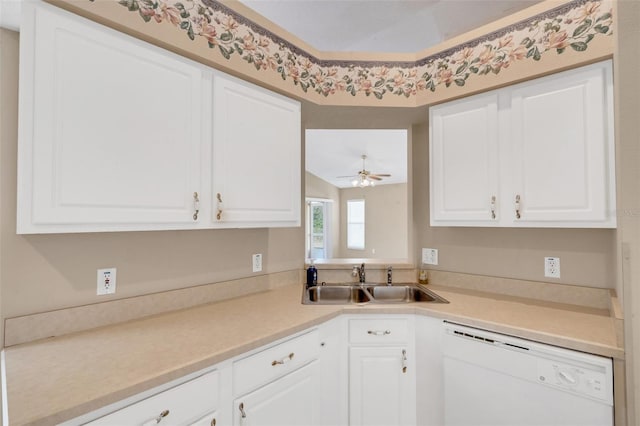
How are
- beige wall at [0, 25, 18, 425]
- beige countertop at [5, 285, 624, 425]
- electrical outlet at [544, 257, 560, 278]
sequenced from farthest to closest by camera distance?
electrical outlet at [544, 257, 560, 278] → beige wall at [0, 25, 18, 425] → beige countertop at [5, 285, 624, 425]

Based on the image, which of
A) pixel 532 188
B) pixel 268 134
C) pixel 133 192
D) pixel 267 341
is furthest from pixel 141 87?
pixel 532 188

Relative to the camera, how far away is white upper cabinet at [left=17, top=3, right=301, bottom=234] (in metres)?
0.99

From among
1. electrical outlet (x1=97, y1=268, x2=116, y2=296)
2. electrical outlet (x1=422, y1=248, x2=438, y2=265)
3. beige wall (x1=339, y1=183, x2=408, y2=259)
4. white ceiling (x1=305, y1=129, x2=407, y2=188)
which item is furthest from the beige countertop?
beige wall (x1=339, y1=183, x2=408, y2=259)

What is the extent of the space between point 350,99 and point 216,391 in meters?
1.72

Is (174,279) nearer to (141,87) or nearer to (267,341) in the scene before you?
(267,341)

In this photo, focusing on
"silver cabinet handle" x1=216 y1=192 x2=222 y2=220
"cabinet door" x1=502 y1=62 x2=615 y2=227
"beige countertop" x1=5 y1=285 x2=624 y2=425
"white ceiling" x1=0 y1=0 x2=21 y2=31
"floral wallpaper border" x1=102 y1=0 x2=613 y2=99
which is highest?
"floral wallpaper border" x1=102 y1=0 x2=613 y2=99

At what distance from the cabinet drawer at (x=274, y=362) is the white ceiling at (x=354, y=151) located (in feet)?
9.72

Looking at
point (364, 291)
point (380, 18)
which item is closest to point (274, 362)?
point (364, 291)

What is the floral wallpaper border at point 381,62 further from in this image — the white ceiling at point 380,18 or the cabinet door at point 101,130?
the white ceiling at point 380,18

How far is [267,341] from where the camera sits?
48.9 inches

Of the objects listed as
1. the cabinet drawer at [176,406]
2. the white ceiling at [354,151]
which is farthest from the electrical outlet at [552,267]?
the white ceiling at [354,151]

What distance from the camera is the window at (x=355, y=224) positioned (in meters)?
8.23

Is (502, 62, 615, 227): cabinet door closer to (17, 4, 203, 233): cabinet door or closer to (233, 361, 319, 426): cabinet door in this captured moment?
(233, 361, 319, 426): cabinet door

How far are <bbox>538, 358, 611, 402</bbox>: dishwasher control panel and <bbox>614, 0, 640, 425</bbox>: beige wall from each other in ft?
0.42
